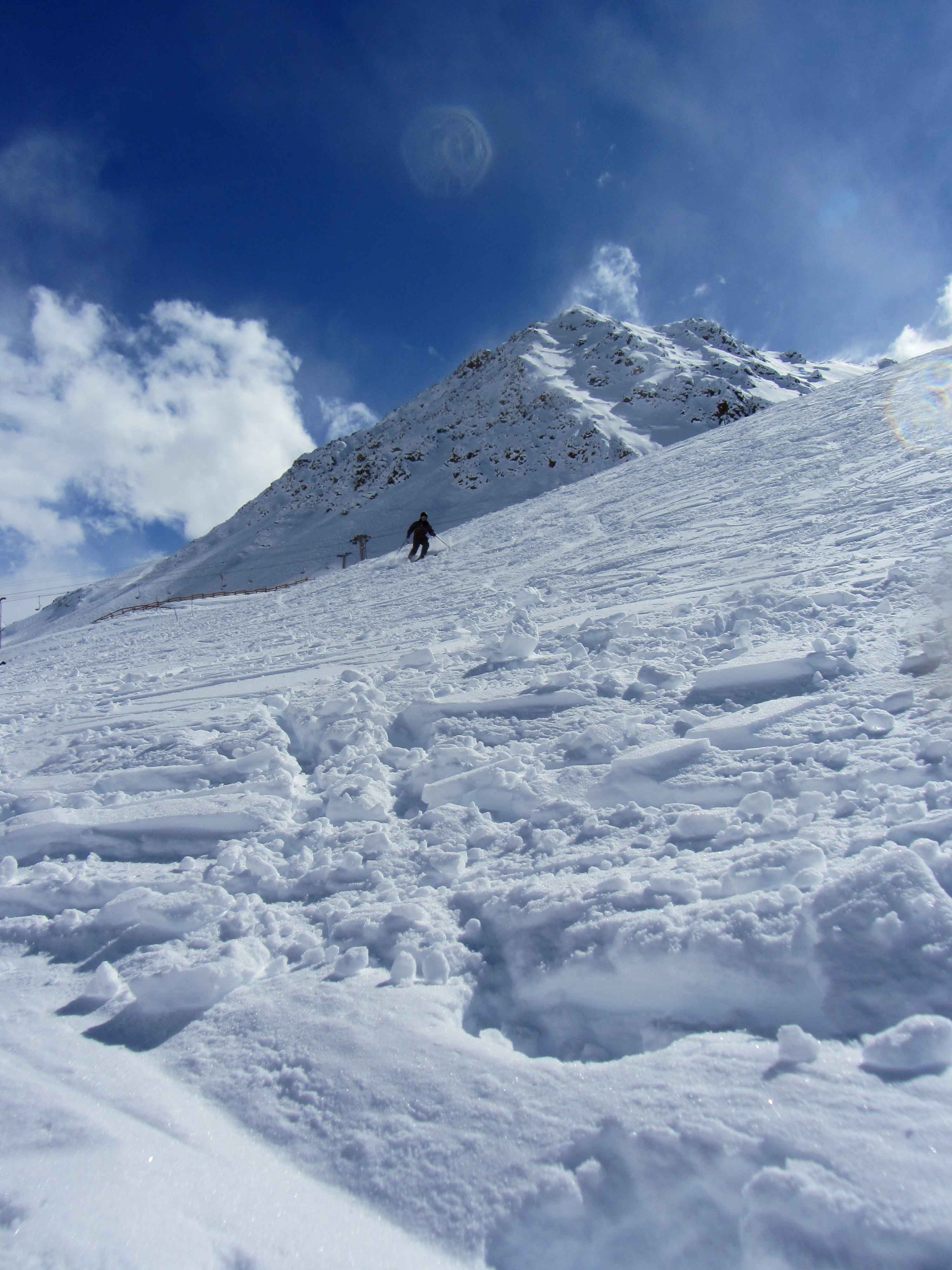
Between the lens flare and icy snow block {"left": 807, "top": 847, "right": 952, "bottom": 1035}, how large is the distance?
1015 cm

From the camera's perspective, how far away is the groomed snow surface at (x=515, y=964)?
1390mm

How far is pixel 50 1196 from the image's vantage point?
144cm

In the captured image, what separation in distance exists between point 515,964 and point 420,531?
1394 centimetres

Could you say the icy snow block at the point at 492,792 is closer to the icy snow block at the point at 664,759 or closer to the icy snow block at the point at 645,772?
the icy snow block at the point at 645,772

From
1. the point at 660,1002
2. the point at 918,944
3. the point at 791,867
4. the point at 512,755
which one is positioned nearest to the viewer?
the point at 918,944

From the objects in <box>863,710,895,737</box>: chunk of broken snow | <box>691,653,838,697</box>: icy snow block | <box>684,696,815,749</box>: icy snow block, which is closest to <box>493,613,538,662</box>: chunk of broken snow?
<box>691,653,838,697</box>: icy snow block

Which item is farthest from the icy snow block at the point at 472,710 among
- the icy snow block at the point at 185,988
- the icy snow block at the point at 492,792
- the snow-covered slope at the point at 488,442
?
the snow-covered slope at the point at 488,442

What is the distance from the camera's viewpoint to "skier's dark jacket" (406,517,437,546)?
1526cm

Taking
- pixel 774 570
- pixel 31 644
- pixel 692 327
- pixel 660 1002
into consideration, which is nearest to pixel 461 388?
pixel 692 327

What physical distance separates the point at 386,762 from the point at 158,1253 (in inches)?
103

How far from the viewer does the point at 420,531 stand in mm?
15508

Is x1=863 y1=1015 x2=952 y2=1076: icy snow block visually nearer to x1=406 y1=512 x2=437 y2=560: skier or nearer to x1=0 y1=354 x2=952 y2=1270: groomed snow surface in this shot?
x1=0 y1=354 x2=952 y2=1270: groomed snow surface

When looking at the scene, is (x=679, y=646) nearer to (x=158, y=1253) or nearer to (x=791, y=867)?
(x=791, y=867)

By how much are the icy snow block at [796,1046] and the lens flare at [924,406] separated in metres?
10.7
